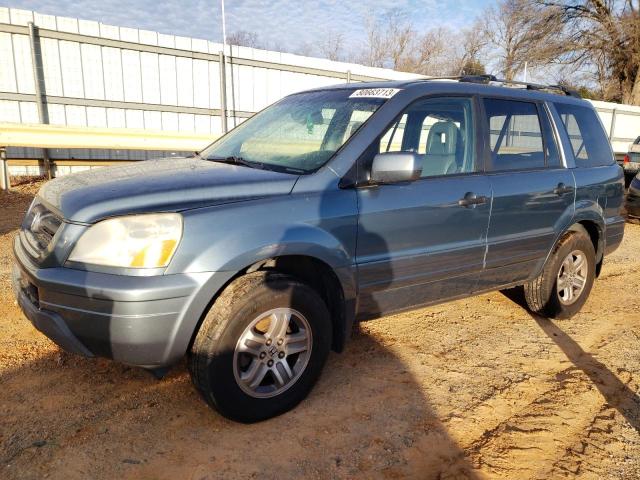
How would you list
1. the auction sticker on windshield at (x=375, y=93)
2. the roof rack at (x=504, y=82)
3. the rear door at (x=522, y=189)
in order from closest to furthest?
the auction sticker on windshield at (x=375, y=93) → the rear door at (x=522, y=189) → the roof rack at (x=504, y=82)

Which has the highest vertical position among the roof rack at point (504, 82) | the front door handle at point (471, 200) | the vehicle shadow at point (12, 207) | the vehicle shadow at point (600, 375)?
the roof rack at point (504, 82)

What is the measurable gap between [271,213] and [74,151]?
30.0ft

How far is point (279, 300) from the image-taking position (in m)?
2.73

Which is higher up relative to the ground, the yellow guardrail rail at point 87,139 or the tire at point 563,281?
the yellow guardrail rail at point 87,139

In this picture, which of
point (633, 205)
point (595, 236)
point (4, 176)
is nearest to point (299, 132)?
point (595, 236)

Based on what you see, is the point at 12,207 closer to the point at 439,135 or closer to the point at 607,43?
the point at 439,135

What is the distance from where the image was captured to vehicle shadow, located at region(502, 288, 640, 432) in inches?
122

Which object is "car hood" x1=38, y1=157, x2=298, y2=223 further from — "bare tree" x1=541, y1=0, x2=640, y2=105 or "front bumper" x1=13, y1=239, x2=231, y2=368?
"bare tree" x1=541, y1=0, x2=640, y2=105

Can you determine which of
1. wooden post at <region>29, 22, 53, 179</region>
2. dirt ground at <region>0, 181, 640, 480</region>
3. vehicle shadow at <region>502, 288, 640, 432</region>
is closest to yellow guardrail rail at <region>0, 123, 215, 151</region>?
wooden post at <region>29, 22, 53, 179</region>

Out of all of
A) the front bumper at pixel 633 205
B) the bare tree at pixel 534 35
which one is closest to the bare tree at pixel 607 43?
the bare tree at pixel 534 35

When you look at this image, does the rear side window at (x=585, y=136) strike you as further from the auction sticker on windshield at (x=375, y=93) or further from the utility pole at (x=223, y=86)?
the utility pole at (x=223, y=86)

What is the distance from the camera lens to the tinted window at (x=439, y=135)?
3464 millimetres

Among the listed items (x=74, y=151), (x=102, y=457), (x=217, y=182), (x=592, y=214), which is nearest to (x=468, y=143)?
(x=592, y=214)

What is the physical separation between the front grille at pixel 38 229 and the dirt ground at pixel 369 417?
2.85 ft
